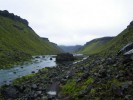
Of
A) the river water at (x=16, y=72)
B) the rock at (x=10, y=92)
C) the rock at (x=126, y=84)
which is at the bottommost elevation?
the rock at (x=10, y=92)

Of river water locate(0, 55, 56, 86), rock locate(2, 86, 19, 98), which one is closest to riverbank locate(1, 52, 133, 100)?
rock locate(2, 86, 19, 98)

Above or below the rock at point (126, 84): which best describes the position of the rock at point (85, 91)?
below

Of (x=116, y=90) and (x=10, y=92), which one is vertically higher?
(x=116, y=90)

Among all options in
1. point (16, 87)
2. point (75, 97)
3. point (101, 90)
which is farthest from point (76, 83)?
point (16, 87)

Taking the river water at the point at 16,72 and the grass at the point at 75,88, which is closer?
the grass at the point at 75,88

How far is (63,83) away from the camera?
45469 millimetres

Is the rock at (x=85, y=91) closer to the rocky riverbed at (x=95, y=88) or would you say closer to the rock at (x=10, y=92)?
the rocky riverbed at (x=95, y=88)

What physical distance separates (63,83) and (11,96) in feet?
30.4

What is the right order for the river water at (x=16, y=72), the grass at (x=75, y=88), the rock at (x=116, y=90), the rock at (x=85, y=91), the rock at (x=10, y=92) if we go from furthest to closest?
1. the river water at (x=16, y=72)
2. the rock at (x=10, y=92)
3. the grass at (x=75, y=88)
4. the rock at (x=85, y=91)
5. the rock at (x=116, y=90)

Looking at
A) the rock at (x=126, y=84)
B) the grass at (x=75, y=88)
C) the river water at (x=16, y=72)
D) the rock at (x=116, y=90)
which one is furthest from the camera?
the river water at (x=16, y=72)

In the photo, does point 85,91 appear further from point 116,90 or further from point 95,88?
point 116,90

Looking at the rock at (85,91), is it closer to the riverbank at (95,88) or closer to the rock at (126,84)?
the riverbank at (95,88)

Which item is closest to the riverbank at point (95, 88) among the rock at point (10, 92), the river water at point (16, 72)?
the rock at point (10, 92)

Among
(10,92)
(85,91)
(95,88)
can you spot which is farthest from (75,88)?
(10,92)
